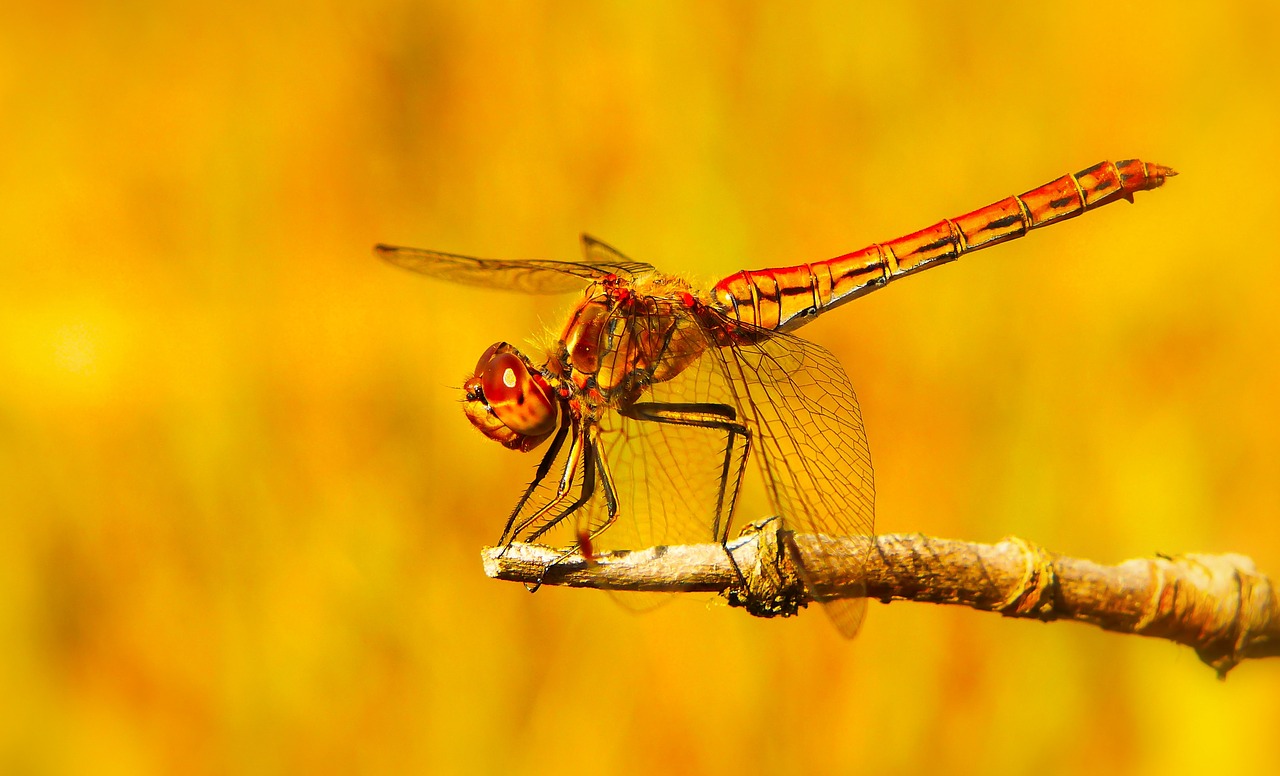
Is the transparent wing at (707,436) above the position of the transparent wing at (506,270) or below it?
below

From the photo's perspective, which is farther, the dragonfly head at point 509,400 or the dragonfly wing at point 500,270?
the dragonfly wing at point 500,270

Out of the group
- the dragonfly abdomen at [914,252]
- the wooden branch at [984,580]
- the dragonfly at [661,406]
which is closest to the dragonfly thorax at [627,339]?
the dragonfly at [661,406]

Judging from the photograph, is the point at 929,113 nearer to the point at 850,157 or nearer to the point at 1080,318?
the point at 850,157

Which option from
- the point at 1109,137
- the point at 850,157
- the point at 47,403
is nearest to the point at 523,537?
the point at 47,403

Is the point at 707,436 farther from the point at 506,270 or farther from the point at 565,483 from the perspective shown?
the point at 506,270

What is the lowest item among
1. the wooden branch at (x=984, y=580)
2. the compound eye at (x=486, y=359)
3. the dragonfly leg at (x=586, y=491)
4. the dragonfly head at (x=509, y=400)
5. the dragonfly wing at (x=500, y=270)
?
the wooden branch at (x=984, y=580)

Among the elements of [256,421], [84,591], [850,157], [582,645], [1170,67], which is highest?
[1170,67]

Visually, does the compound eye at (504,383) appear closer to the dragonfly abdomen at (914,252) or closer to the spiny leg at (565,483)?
the spiny leg at (565,483)

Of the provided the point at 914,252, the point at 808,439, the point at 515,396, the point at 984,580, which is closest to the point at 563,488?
the point at 515,396

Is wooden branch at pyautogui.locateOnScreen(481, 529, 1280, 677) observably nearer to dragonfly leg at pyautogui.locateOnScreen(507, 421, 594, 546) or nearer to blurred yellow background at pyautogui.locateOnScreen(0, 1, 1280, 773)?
dragonfly leg at pyautogui.locateOnScreen(507, 421, 594, 546)
